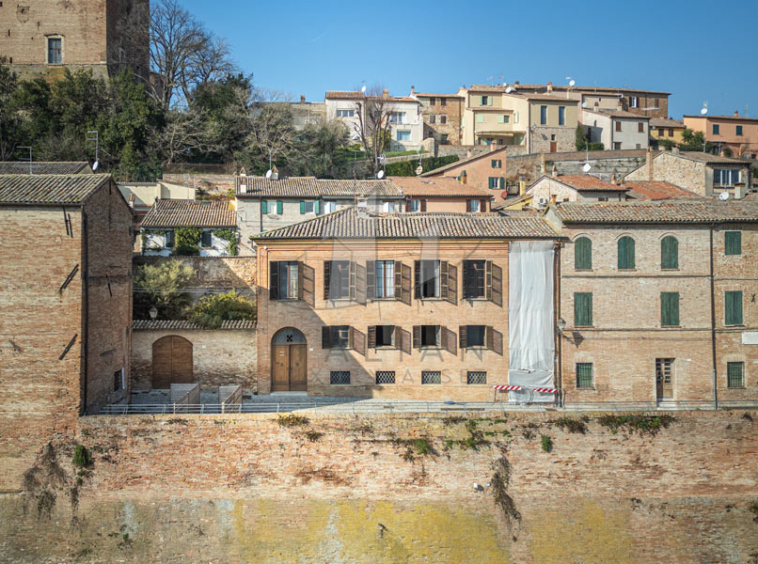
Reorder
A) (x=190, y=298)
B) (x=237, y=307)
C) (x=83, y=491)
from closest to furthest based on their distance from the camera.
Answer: (x=83, y=491)
(x=237, y=307)
(x=190, y=298)

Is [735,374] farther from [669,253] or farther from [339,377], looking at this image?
[339,377]

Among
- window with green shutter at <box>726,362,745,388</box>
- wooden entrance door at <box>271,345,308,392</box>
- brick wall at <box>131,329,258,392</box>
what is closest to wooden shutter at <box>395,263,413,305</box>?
wooden entrance door at <box>271,345,308,392</box>

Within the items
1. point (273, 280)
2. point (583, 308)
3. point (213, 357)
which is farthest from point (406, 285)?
point (213, 357)

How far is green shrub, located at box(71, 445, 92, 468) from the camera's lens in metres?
17.6

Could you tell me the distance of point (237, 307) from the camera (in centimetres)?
2412

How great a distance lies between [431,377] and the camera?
22.6 meters

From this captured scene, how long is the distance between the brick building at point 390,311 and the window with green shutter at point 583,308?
3.55ft

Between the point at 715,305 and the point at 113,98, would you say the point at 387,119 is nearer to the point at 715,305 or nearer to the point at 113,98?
the point at 113,98

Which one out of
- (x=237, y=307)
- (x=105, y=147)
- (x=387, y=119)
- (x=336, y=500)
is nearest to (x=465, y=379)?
(x=336, y=500)

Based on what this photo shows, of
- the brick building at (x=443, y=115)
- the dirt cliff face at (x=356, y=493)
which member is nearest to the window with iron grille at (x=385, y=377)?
the dirt cliff face at (x=356, y=493)

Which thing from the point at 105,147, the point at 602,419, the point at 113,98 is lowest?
the point at 602,419

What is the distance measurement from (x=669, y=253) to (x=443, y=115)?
37337mm

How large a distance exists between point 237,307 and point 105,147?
2062 centimetres

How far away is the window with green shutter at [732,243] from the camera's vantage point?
75.8 ft
